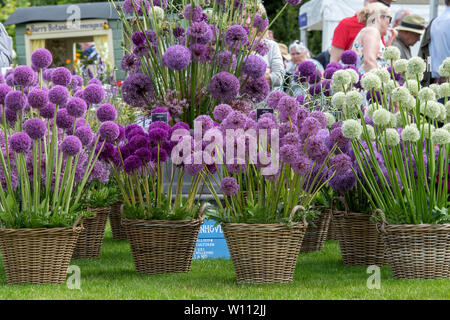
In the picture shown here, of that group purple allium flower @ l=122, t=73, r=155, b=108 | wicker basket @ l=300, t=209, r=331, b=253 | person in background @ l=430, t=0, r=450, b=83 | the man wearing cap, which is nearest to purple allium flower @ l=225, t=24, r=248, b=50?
purple allium flower @ l=122, t=73, r=155, b=108

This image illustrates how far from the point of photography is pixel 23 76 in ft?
10.1

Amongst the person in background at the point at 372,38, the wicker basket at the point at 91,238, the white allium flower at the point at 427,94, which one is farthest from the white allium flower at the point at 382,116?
the person in background at the point at 372,38

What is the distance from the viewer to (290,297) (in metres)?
2.76

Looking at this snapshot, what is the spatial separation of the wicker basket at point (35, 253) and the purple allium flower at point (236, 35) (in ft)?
4.01

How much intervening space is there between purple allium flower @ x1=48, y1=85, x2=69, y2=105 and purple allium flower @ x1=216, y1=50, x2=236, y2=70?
103cm

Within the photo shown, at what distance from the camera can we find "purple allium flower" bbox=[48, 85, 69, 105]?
303cm

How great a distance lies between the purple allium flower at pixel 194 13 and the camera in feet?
12.2

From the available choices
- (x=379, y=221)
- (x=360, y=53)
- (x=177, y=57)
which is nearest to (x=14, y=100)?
(x=177, y=57)

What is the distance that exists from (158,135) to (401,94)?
3.42ft

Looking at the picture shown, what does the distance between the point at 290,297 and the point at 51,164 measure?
3.93 ft

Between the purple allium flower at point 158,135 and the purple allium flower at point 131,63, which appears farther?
the purple allium flower at point 131,63

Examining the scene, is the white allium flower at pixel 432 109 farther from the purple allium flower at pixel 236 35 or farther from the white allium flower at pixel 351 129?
the purple allium flower at pixel 236 35

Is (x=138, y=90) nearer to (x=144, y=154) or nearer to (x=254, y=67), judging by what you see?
(x=254, y=67)
